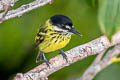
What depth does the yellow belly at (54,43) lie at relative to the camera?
1938 millimetres

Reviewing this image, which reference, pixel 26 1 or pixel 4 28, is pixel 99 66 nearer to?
pixel 26 1

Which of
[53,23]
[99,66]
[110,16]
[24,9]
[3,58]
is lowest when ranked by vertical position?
[110,16]

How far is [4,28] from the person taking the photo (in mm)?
2824

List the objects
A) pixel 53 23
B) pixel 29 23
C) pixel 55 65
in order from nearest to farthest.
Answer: pixel 55 65, pixel 53 23, pixel 29 23

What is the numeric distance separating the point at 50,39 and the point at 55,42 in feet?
0.13

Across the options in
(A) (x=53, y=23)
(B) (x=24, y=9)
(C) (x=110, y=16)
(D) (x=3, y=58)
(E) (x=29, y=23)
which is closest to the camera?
(C) (x=110, y=16)

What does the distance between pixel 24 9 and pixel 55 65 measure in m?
0.40

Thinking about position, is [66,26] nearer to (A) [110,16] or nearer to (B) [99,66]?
(B) [99,66]

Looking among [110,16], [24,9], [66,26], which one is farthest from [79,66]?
[110,16]

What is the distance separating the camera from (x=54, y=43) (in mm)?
1964

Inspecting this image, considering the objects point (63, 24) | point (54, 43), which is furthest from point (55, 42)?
point (63, 24)

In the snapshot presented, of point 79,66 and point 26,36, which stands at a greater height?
point 26,36

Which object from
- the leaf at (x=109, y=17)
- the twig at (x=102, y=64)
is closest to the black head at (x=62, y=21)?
the twig at (x=102, y=64)

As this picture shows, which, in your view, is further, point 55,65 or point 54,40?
point 54,40
